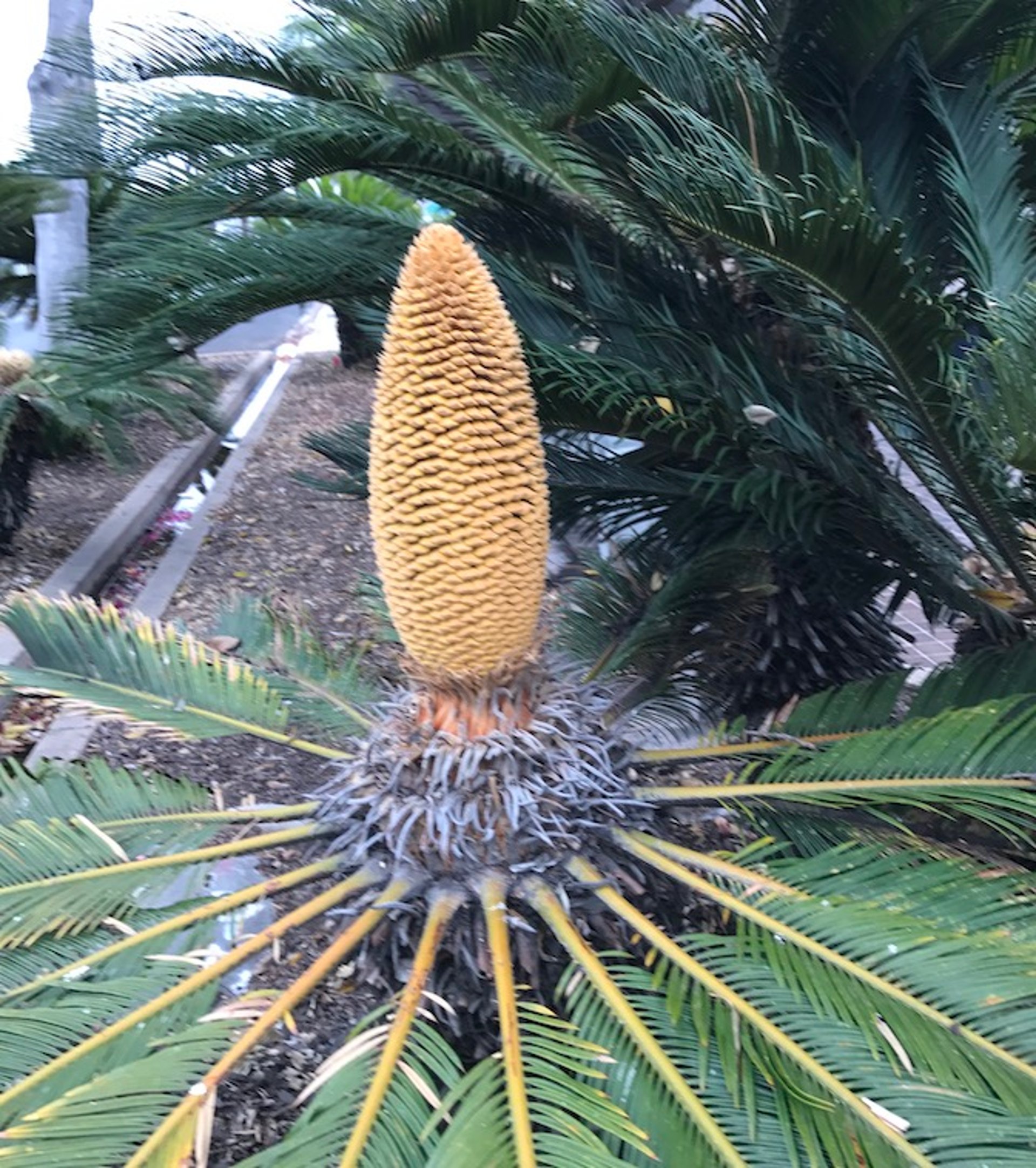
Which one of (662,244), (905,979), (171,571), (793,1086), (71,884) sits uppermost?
(662,244)

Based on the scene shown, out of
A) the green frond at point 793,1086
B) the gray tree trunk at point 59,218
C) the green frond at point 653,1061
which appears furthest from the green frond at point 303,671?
the gray tree trunk at point 59,218

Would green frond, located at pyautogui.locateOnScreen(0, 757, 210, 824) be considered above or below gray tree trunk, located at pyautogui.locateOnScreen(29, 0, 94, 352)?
below

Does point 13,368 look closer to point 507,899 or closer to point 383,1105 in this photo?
point 507,899

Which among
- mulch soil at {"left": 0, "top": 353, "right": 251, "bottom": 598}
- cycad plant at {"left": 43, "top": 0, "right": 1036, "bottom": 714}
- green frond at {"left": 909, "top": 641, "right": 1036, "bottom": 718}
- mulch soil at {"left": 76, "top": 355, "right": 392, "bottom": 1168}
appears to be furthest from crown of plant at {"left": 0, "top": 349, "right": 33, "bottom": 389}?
green frond at {"left": 909, "top": 641, "right": 1036, "bottom": 718}

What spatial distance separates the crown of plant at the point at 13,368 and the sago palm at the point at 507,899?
364 centimetres

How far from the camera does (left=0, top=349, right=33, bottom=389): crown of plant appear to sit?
5160mm

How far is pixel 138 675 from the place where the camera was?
6.72 ft

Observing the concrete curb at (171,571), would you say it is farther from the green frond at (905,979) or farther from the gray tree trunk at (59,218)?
the green frond at (905,979)

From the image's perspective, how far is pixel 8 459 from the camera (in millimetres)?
4871

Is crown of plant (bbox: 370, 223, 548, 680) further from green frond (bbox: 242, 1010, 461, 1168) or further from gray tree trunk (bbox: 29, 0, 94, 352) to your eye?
gray tree trunk (bbox: 29, 0, 94, 352)

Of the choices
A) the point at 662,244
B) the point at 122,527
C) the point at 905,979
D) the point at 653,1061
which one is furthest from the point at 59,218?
the point at 905,979

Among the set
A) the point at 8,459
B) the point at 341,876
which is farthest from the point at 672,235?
the point at 8,459

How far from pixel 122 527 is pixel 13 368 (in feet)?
3.17

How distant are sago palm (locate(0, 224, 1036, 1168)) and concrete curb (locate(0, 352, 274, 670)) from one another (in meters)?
1.51
